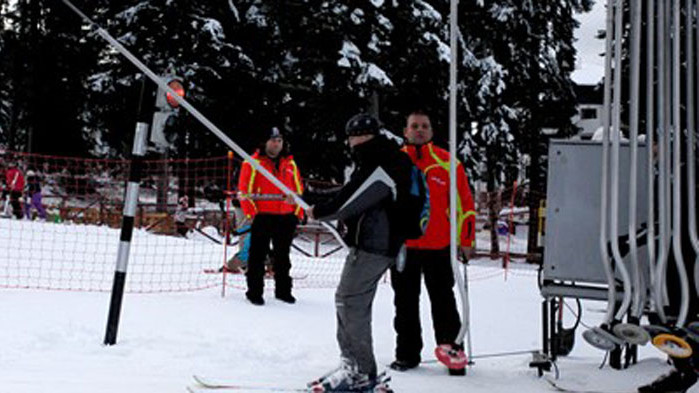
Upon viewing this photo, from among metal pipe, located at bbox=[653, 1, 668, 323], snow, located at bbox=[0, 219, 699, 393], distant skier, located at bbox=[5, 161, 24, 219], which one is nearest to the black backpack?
snow, located at bbox=[0, 219, 699, 393]

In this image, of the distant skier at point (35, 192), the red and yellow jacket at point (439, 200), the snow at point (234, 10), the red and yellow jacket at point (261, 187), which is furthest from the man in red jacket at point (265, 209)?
the snow at point (234, 10)

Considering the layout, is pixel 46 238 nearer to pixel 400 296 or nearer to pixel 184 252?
pixel 184 252

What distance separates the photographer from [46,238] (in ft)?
39.6

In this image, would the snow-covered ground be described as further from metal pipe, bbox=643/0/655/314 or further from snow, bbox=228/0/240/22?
snow, bbox=228/0/240/22

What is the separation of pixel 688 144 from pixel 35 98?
30.3 meters

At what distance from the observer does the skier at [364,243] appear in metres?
4.04

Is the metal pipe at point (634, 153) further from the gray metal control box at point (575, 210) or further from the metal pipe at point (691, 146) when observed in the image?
the gray metal control box at point (575, 210)

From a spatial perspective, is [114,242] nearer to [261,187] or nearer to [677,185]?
[261,187]

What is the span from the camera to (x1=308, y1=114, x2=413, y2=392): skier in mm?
4035

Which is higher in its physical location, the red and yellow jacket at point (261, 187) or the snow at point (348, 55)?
the snow at point (348, 55)

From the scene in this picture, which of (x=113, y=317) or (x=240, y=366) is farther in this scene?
(x=113, y=317)

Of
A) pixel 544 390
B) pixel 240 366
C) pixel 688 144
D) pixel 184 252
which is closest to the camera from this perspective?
pixel 688 144

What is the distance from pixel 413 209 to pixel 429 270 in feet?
2.66

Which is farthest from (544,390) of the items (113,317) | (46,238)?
(46,238)
